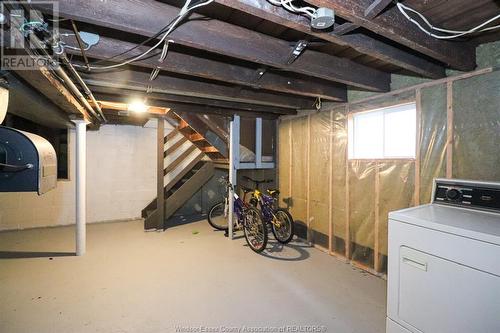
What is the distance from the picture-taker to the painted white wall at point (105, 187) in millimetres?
4035

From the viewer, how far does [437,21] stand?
149 centimetres

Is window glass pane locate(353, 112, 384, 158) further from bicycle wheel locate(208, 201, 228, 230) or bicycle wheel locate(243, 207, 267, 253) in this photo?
bicycle wheel locate(208, 201, 228, 230)

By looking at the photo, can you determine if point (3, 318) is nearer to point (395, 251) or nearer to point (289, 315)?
point (289, 315)

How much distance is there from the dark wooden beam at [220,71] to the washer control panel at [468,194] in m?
1.43

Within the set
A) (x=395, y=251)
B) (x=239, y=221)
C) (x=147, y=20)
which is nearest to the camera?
(x=147, y=20)

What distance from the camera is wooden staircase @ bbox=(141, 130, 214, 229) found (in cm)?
429

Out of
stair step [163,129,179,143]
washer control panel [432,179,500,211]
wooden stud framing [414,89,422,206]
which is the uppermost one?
stair step [163,129,179,143]

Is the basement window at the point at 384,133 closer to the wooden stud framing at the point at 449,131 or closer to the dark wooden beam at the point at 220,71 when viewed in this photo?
the wooden stud framing at the point at 449,131

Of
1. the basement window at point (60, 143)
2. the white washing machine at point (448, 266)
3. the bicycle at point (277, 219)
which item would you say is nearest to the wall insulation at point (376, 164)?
the bicycle at point (277, 219)

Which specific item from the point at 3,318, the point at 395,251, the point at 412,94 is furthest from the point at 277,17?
the point at 3,318

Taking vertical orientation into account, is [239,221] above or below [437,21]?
below

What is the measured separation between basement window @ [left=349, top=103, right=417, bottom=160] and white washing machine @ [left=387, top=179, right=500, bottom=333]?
0.81 m

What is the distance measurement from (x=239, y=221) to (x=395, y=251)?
2.53m

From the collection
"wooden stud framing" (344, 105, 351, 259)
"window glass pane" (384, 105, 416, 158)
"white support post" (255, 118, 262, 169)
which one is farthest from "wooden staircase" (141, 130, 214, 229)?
"window glass pane" (384, 105, 416, 158)
